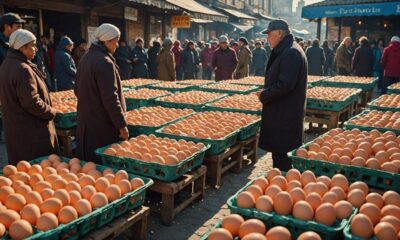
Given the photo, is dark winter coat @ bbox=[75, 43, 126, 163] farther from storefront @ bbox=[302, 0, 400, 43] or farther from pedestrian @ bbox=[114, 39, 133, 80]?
storefront @ bbox=[302, 0, 400, 43]

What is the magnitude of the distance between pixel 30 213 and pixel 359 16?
57.5ft

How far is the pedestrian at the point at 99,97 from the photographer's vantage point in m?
4.31

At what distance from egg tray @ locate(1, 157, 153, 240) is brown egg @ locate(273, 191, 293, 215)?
1289 millimetres

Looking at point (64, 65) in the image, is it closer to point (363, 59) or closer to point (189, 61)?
point (189, 61)

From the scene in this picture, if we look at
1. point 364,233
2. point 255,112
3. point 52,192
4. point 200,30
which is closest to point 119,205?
point 52,192

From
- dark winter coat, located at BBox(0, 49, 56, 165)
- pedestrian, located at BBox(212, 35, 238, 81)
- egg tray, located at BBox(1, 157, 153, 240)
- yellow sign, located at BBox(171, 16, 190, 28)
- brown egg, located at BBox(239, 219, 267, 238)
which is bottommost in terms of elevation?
egg tray, located at BBox(1, 157, 153, 240)

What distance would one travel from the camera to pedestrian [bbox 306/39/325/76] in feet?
42.6

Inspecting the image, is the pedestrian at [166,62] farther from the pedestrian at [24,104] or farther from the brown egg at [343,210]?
the brown egg at [343,210]

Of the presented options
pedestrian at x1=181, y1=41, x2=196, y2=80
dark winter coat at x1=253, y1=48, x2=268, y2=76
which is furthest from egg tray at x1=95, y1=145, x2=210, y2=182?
dark winter coat at x1=253, y1=48, x2=268, y2=76

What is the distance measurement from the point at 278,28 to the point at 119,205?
8.75 ft

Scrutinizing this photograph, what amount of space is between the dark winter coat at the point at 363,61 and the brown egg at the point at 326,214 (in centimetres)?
1068

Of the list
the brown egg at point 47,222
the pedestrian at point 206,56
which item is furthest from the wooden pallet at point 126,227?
the pedestrian at point 206,56

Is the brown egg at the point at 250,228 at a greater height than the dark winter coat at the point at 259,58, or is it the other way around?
the dark winter coat at the point at 259,58

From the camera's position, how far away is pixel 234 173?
6020 mm
